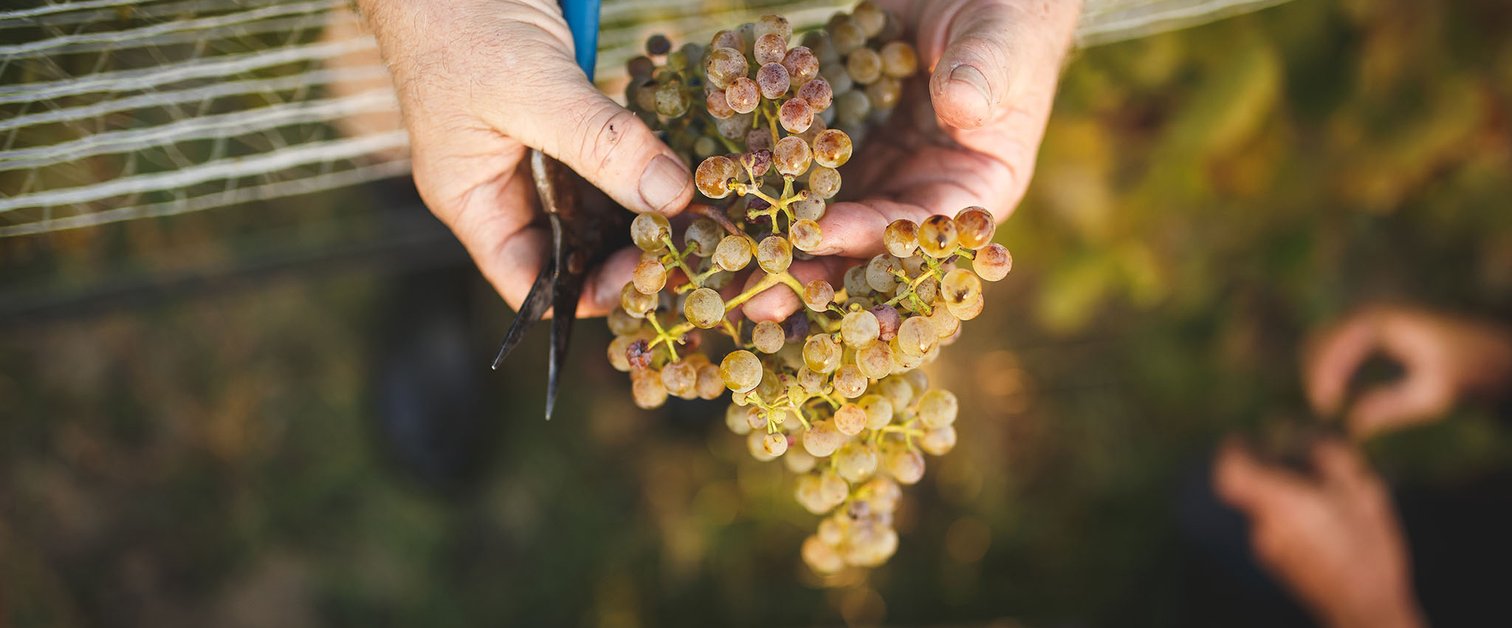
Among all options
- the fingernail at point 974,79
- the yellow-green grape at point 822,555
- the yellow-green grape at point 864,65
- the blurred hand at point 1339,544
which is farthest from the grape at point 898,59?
the blurred hand at point 1339,544

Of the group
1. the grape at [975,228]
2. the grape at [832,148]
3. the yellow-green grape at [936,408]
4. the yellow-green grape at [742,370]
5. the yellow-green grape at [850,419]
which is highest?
the grape at [832,148]

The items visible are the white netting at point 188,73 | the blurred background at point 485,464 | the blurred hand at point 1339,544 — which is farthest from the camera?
the blurred background at point 485,464

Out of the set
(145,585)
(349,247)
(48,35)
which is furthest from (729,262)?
(145,585)

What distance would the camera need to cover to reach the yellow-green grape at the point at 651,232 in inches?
32.1

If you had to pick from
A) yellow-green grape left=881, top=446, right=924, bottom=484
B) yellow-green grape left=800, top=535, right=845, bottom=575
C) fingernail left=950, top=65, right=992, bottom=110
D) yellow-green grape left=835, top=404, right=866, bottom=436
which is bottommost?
yellow-green grape left=800, top=535, right=845, bottom=575

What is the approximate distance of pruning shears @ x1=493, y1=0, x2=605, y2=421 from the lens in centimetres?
90

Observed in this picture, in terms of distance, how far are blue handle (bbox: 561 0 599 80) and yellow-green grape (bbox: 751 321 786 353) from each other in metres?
0.37

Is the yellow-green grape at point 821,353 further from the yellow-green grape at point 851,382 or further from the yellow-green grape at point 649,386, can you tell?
the yellow-green grape at point 649,386

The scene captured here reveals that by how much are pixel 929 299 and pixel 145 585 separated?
9.54 feet

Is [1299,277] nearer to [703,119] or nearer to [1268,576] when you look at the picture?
[1268,576]

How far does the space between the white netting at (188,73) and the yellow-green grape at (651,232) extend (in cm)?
69

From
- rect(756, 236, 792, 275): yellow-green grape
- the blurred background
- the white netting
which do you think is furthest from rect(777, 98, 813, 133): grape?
the blurred background

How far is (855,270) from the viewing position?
0.85 metres

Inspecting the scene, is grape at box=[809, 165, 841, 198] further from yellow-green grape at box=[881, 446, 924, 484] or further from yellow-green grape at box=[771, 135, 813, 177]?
yellow-green grape at box=[881, 446, 924, 484]
